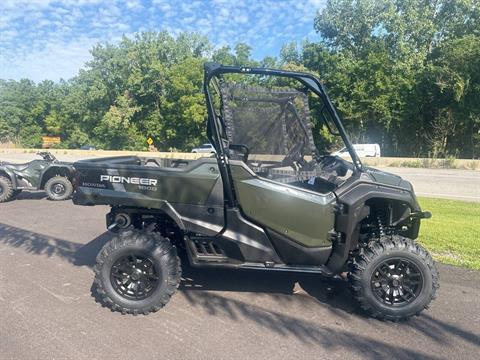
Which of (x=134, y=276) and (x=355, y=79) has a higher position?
(x=355, y=79)

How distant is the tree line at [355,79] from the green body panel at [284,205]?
24.8 meters

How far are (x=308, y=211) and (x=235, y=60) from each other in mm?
47643

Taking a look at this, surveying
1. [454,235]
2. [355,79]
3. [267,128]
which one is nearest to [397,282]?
[267,128]

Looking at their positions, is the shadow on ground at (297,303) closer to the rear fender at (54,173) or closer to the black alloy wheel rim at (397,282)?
the black alloy wheel rim at (397,282)

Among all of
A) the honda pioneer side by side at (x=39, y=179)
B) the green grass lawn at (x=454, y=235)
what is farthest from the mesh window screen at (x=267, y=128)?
the honda pioneer side by side at (x=39, y=179)

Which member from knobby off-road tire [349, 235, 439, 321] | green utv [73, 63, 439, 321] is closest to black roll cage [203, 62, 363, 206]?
green utv [73, 63, 439, 321]

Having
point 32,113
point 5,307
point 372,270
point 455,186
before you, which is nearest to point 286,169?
point 372,270

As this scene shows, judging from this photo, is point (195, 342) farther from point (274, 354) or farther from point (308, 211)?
point (308, 211)

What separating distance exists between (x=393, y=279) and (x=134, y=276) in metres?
2.47

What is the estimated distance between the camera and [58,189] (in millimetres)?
9648

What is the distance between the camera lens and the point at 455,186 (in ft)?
48.5

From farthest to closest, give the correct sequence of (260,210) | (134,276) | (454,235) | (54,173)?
(54,173), (454,235), (134,276), (260,210)

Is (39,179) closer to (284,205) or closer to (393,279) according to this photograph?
(284,205)

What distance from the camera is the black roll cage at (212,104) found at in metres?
3.53
